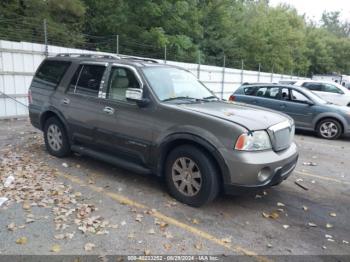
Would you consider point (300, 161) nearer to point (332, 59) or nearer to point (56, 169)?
point (56, 169)

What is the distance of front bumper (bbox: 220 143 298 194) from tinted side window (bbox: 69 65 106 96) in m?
2.51

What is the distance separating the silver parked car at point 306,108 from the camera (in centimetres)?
1016

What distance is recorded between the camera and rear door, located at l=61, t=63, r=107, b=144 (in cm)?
556

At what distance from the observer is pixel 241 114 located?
4.70m

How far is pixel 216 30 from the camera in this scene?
96.3 feet

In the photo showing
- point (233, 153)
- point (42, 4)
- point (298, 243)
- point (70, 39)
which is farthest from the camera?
point (42, 4)

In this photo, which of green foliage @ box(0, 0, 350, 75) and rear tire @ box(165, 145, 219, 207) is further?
green foliage @ box(0, 0, 350, 75)

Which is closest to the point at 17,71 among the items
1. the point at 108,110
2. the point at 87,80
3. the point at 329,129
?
the point at 87,80

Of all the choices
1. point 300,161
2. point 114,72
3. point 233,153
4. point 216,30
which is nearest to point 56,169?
point 114,72

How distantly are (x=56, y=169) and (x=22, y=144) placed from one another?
201 cm

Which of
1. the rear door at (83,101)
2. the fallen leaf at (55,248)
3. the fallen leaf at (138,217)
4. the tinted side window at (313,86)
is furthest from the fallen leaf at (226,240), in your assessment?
the tinted side window at (313,86)

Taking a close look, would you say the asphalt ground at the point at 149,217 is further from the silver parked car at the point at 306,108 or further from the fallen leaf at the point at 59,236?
the silver parked car at the point at 306,108

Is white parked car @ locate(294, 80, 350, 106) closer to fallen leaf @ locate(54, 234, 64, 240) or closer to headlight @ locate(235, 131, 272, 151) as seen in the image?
headlight @ locate(235, 131, 272, 151)

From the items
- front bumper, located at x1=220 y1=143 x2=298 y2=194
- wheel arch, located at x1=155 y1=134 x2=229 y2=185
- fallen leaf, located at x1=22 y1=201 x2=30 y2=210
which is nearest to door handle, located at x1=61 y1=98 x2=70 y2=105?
fallen leaf, located at x1=22 y1=201 x2=30 y2=210
